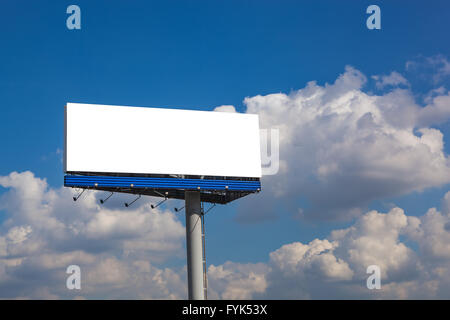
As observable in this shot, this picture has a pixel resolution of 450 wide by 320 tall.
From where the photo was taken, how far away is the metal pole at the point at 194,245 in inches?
2405

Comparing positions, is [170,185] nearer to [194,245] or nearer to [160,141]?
[160,141]

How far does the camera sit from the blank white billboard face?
58.0 meters

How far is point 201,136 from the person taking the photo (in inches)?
2467

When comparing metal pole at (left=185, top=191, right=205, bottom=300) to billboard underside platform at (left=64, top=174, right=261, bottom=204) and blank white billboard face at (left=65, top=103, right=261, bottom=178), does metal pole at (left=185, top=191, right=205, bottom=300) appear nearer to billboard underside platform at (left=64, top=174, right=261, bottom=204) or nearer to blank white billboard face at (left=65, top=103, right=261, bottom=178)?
billboard underside platform at (left=64, top=174, right=261, bottom=204)

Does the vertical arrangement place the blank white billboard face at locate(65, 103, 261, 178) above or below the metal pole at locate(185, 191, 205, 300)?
above

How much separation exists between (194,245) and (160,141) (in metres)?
10.2

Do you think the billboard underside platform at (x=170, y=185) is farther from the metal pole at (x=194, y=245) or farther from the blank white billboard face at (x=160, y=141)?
the metal pole at (x=194, y=245)

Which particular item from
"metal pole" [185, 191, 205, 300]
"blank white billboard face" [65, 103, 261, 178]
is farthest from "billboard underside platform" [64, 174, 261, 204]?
"metal pole" [185, 191, 205, 300]

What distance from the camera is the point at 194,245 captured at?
2446 inches

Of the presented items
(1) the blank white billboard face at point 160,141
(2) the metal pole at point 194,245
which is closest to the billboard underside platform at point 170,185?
(1) the blank white billboard face at point 160,141

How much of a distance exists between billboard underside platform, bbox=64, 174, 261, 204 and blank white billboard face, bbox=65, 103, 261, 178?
683 millimetres

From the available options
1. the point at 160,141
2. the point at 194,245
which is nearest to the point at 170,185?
the point at 160,141
